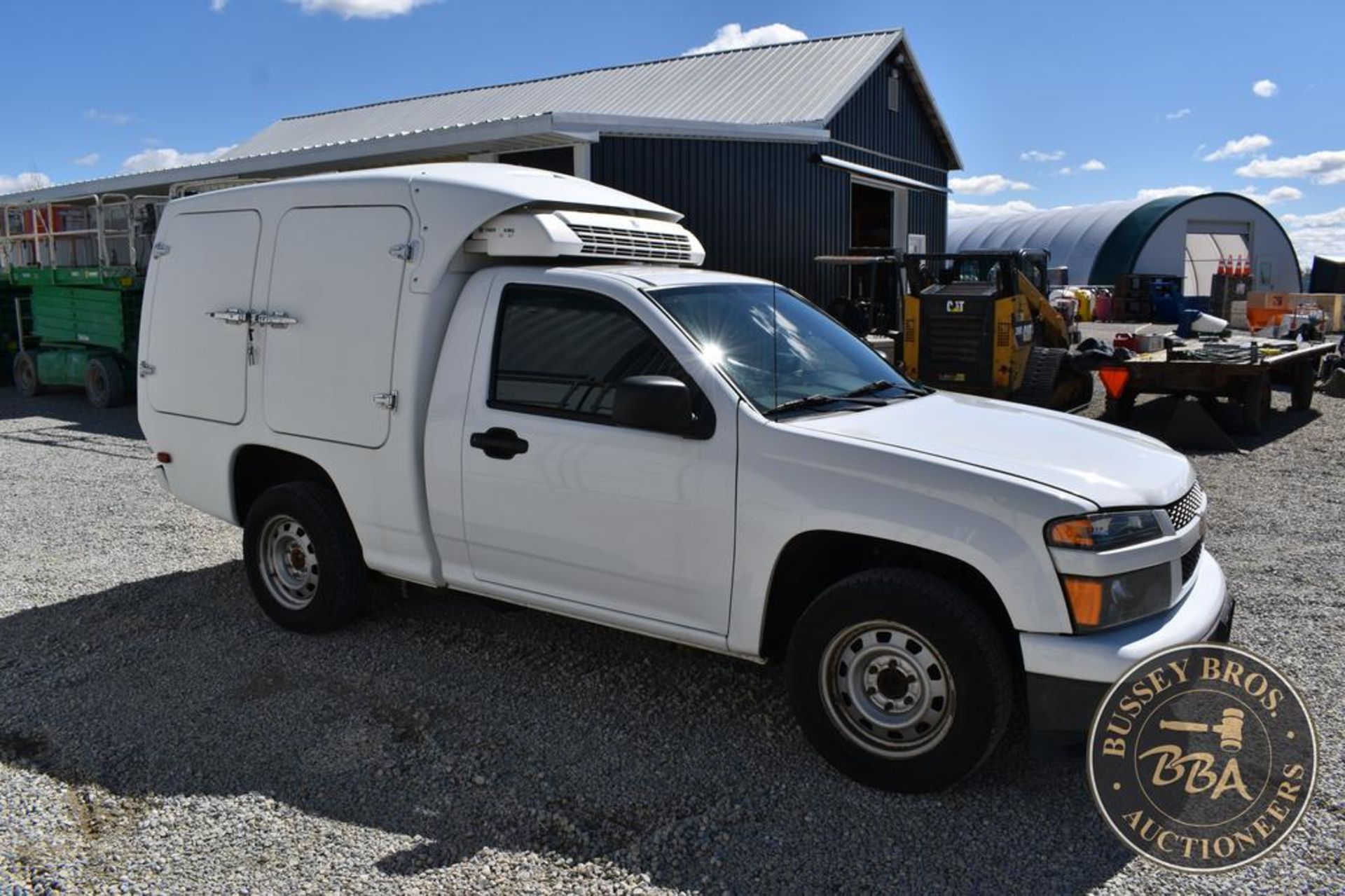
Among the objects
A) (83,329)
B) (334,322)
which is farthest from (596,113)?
(334,322)

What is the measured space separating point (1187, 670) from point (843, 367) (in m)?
1.87

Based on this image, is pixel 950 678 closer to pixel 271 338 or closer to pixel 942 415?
pixel 942 415

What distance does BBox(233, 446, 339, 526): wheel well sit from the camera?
18.4ft

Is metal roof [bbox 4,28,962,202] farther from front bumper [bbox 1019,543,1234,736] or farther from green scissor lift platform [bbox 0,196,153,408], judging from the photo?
front bumper [bbox 1019,543,1234,736]

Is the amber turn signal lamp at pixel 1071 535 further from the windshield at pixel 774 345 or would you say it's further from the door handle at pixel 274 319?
the door handle at pixel 274 319

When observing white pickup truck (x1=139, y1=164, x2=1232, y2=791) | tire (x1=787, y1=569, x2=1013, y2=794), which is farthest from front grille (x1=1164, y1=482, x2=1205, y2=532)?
tire (x1=787, y1=569, x2=1013, y2=794)

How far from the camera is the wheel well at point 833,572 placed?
3828mm

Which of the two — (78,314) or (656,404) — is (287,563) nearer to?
(656,404)

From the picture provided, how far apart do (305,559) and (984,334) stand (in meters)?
9.26

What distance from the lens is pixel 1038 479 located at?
11.7ft

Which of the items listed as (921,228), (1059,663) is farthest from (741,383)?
(921,228)

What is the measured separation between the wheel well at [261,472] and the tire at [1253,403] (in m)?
10.5

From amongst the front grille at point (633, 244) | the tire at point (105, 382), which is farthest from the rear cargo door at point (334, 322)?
the tire at point (105, 382)

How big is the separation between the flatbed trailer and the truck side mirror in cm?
946
